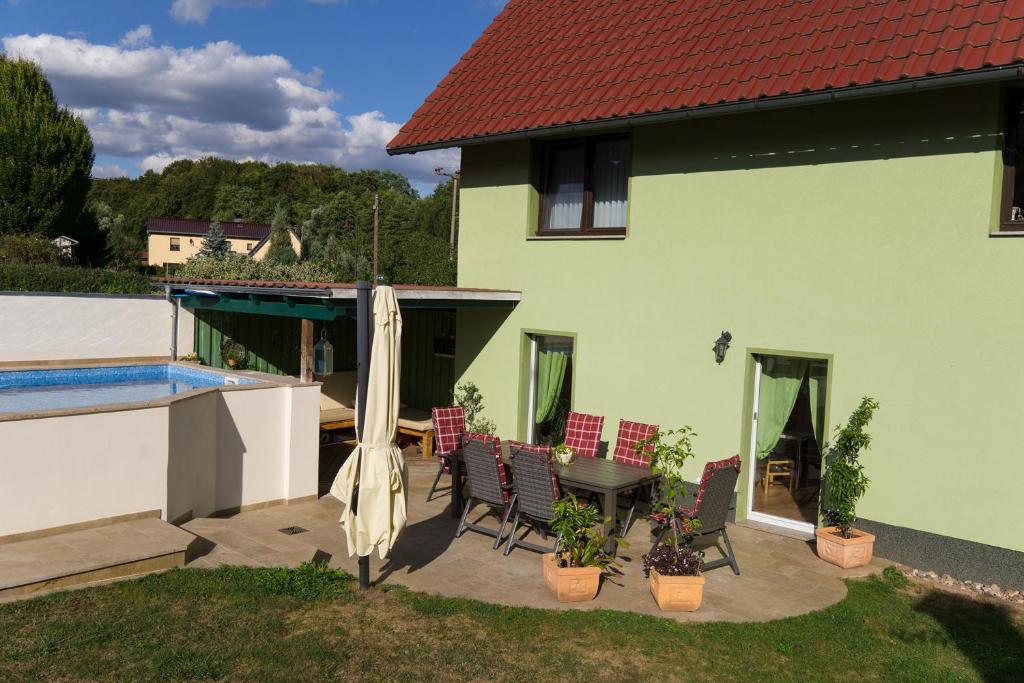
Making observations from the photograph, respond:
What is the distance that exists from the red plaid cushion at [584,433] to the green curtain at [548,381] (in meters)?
1.13

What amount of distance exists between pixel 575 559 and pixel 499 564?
113cm

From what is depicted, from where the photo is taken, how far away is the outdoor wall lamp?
30.6 ft

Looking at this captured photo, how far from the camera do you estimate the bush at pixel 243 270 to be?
18.9m

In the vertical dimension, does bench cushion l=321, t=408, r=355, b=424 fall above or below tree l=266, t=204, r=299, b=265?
below

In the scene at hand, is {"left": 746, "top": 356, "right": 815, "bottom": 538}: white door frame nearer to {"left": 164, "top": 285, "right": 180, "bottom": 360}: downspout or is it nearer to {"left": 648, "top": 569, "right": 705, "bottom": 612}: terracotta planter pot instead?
{"left": 648, "top": 569, "right": 705, "bottom": 612}: terracotta planter pot

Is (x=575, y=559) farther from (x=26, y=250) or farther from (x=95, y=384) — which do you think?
(x=26, y=250)

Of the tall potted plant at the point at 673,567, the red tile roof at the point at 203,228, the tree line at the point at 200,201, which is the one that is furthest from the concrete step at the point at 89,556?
the red tile roof at the point at 203,228

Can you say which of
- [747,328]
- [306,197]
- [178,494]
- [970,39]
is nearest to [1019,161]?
[970,39]

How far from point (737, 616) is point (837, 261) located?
4130 mm

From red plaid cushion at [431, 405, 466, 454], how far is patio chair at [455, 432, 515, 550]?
1.64 m

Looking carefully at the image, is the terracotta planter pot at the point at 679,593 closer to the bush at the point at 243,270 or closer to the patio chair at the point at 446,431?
the patio chair at the point at 446,431

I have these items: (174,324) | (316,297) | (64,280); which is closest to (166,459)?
(316,297)

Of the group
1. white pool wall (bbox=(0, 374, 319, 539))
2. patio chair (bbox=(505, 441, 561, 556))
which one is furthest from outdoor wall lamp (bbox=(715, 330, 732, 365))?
white pool wall (bbox=(0, 374, 319, 539))

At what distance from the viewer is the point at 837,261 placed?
848cm
